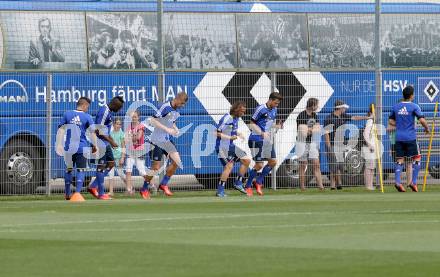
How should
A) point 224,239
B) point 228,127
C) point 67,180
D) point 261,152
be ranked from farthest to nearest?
point 261,152
point 228,127
point 67,180
point 224,239

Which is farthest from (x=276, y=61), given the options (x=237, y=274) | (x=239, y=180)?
(x=237, y=274)

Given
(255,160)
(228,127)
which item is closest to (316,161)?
(255,160)

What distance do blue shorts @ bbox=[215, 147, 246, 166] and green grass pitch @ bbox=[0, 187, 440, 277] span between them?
14.3 ft

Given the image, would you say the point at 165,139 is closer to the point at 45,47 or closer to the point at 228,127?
the point at 228,127

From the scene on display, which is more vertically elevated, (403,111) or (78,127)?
(403,111)

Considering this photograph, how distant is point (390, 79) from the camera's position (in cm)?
2989

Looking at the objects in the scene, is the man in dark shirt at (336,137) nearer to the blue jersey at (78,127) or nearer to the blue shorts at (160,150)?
the blue shorts at (160,150)

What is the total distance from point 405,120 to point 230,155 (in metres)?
3.28

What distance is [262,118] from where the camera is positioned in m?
25.2

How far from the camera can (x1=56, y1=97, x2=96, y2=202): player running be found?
912 inches

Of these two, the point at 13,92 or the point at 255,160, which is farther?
the point at 13,92

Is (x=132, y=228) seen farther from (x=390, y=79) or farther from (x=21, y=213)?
(x=390, y=79)

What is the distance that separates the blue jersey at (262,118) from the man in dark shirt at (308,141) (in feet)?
7.39

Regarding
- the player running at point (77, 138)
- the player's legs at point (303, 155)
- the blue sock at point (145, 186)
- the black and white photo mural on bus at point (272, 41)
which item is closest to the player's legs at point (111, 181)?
the blue sock at point (145, 186)
